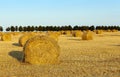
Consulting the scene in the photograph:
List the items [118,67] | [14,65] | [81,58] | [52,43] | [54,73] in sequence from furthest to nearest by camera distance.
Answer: [81,58] < [52,43] < [14,65] < [118,67] < [54,73]

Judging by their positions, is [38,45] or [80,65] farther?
[38,45]

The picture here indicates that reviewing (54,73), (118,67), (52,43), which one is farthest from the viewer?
(52,43)

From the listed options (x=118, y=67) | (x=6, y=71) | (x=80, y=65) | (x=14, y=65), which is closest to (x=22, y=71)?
(x=6, y=71)

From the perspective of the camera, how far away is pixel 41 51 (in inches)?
695

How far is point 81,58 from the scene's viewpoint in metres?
19.4

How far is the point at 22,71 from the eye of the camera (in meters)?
14.9

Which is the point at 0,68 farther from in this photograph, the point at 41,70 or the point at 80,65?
the point at 80,65

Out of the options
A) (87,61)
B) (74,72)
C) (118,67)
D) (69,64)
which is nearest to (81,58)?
(87,61)

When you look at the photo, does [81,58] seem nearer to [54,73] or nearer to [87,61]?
[87,61]

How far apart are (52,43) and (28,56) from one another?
1.45 m

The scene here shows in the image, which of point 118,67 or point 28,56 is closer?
point 118,67

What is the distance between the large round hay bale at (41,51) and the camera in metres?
17.4

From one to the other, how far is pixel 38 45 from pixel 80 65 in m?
2.67

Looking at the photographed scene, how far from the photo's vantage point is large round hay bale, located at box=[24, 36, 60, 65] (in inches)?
685
